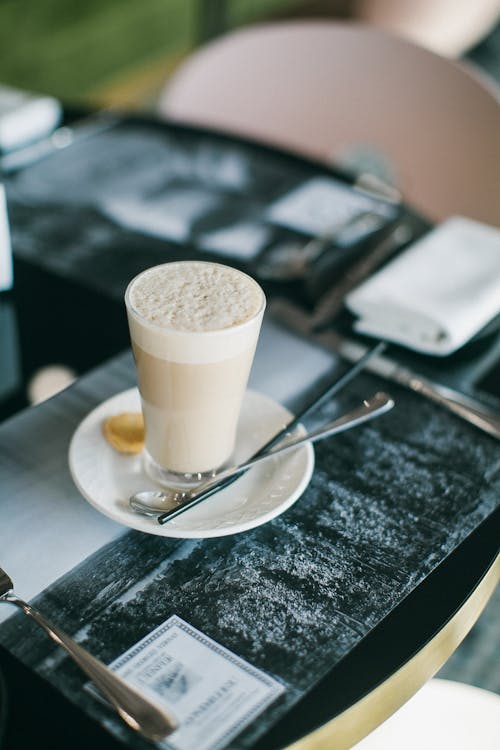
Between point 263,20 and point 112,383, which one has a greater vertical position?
point 112,383

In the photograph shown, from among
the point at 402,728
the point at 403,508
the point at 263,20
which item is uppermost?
the point at 403,508

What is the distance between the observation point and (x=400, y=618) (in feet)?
1.49

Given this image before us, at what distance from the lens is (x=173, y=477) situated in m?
0.54

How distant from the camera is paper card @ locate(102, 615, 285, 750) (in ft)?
1.28

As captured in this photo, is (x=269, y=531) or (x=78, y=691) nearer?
(x=78, y=691)

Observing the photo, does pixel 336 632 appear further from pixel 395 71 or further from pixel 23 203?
pixel 395 71

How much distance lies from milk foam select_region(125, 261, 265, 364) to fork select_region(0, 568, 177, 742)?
168 mm

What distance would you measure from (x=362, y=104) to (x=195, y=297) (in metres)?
0.80

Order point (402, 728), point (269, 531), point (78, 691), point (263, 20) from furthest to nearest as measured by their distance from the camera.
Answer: point (263, 20), point (402, 728), point (269, 531), point (78, 691)

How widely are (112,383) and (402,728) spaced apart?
34 cm

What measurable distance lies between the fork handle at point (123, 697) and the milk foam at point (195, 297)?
18 centimetres

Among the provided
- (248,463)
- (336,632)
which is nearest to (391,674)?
(336,632)

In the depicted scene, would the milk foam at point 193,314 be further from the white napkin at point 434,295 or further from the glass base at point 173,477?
the white napkin at point 434,295

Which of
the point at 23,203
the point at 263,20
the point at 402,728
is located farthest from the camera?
the point at 263,20
